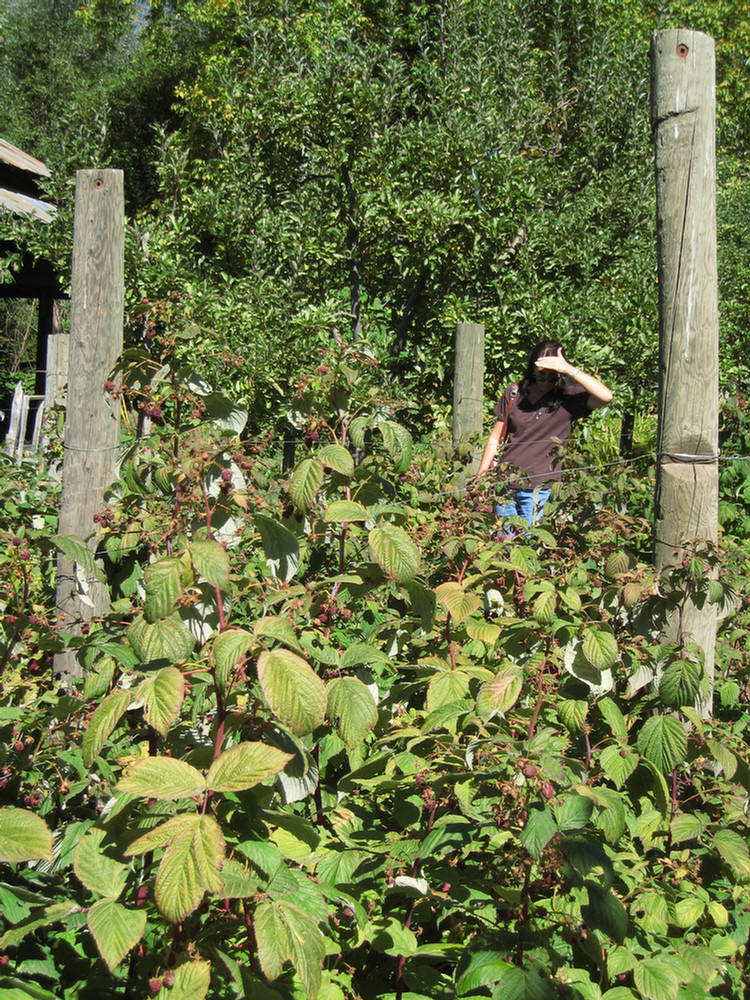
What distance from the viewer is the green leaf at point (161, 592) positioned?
154 centimetres

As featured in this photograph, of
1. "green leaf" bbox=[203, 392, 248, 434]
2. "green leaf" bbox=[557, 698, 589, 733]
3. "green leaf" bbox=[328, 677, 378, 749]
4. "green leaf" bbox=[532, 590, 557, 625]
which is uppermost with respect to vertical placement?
"green leaf" bbox=[203, 392, 248, 434]

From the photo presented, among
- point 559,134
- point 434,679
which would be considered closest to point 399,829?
point 434,679

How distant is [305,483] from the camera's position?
2027 mm

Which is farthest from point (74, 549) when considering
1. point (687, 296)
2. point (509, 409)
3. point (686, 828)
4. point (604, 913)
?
point (509, 409)

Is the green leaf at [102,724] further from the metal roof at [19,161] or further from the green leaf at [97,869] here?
the metal roof at [19,161]

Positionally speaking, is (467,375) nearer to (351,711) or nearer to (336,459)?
(336,459)

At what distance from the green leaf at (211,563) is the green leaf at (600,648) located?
821 millimetres

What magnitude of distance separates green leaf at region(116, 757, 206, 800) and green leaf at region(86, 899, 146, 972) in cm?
18

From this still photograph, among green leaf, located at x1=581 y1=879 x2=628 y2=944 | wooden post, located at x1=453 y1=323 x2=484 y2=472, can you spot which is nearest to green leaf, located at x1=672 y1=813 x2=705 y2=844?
green leaf, located at x1=581 y1=879 x2=628 y2=944

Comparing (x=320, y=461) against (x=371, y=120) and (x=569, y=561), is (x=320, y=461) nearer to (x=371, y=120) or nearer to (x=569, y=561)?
(x=569, y=561)

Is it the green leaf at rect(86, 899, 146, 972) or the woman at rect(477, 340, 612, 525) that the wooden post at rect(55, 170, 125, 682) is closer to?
the green leaf at rect(86, 899, 146, 972)

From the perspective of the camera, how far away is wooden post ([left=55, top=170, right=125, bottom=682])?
2.94m

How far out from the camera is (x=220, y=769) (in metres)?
1.41

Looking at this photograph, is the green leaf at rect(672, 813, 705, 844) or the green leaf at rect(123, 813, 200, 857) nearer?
the green leaf at rect(123, 813, 200, 857)
